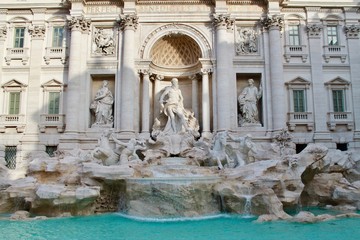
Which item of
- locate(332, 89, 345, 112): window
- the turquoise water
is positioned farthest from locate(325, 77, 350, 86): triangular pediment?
the turquoise water

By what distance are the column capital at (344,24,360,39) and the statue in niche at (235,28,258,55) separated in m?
5.54

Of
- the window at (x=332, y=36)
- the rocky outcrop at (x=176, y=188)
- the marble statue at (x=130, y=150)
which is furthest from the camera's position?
the window at (x=332, y=36)

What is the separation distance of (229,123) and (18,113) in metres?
11.9

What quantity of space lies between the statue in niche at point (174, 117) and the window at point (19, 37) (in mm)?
9136

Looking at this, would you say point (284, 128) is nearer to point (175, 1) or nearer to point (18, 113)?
point (175, 1)

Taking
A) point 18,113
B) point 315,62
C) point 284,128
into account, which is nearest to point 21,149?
point 18,113

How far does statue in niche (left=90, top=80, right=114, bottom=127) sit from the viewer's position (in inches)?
707

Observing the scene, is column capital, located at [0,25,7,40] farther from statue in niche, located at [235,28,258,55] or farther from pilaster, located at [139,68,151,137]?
statue in niche, located at [235,28,258,55]

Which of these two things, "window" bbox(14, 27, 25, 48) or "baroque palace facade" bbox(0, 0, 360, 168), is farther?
"window" bbox(14, 27, 25, 48)

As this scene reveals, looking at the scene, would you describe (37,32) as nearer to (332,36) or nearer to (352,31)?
(332,36)

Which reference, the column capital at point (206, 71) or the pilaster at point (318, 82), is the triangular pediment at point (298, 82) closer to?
the pilaster at point (318, 82)

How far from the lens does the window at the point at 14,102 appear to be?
18.6 meters

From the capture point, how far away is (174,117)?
17125mm

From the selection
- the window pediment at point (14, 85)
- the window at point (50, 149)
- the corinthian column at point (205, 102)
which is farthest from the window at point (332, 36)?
the window pediment at point (14, 85)
